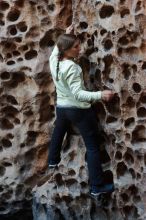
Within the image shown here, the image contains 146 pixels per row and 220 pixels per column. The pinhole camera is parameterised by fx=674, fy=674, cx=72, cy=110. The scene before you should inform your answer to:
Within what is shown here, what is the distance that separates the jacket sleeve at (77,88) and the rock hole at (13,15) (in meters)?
0.64

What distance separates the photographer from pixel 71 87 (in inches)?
135

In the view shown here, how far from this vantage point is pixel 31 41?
154 inches

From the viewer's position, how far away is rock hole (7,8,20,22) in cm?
389

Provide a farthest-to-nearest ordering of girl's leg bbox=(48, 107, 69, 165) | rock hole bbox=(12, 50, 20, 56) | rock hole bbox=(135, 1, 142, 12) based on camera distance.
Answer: rock hole bbox=(12, 50, 20, 56) → girl's leg bbox=(48, 107, 69, 165) → rock hole bbox=(135, 1, 142, 12)

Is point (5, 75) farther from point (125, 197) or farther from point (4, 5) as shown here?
point (125, 197)

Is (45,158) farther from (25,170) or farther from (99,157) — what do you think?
(99,157)

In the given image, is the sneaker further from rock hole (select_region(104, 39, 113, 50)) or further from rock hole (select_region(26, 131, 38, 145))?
rock hole (select_region(104, 39, 113, 50))

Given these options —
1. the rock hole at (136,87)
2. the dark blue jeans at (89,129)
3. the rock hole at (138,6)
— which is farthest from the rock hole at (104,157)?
the rock hole at (138,6)

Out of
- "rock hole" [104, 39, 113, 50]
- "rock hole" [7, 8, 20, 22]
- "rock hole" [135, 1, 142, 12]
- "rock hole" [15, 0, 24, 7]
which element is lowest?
"rock hole" [104, 39, 113, 50]

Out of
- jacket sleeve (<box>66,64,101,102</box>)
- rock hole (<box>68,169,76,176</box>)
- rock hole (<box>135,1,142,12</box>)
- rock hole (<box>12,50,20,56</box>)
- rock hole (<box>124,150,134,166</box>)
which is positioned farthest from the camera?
rock hole (<box>12,50,20,56</box>)

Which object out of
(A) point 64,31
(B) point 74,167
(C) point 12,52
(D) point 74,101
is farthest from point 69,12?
(B) point 74,167

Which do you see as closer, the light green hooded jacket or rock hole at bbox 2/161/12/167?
the light green hooded jacket

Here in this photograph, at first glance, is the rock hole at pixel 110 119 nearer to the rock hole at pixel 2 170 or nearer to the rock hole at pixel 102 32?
the rock hole at pixel 102 32

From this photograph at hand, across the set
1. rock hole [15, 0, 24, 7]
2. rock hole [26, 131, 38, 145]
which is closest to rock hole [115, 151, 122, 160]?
rock hole [26, 131, 38, 145]
